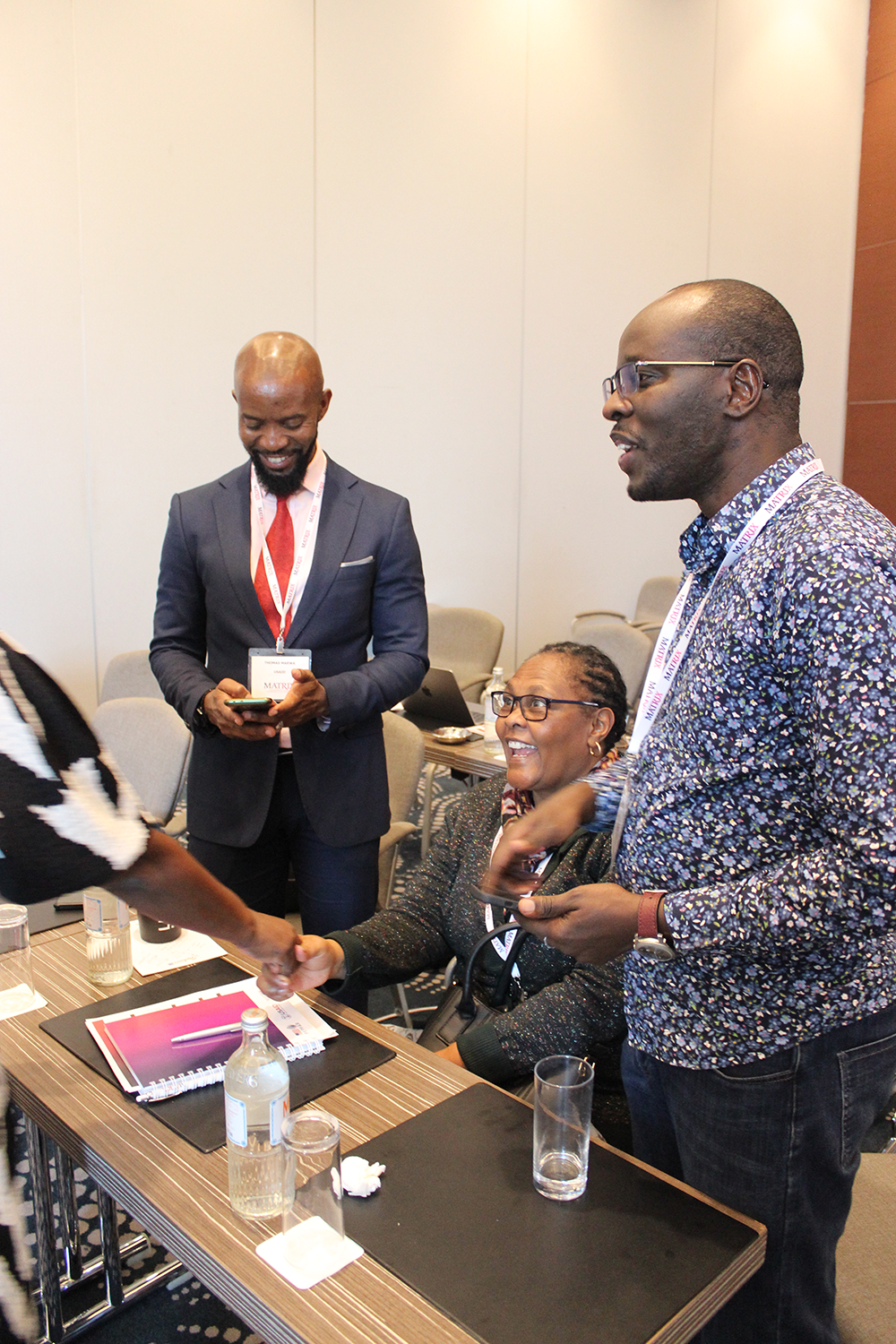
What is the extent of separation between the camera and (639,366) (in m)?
1.40

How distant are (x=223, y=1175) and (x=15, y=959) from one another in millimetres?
711

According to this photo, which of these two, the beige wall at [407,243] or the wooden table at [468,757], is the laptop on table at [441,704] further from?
the beige wall at [407,243]

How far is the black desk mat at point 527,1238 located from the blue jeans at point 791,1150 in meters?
0.11

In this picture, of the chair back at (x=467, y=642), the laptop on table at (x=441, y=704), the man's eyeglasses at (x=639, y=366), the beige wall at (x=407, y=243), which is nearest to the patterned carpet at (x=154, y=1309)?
the man's eyeglasses at (x=639, y=366)

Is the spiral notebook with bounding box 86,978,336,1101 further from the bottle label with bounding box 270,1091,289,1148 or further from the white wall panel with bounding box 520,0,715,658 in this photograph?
the white wall panel with bounding box 520,0,715,658

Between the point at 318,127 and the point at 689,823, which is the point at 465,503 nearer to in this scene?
the point at 318,127

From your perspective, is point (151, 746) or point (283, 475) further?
point (151, 746)

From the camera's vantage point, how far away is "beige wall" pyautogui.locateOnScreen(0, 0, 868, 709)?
487cm

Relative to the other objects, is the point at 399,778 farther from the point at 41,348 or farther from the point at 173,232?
the point at 173,232

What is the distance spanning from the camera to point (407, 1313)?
111 cm

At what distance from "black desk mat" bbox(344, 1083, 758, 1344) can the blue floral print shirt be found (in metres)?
0.20

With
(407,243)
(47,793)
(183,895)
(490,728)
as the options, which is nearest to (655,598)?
(407,243)

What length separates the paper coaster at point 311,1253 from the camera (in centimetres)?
117

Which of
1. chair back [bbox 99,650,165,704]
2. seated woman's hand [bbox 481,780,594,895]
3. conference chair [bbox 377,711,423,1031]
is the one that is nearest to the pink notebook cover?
seated woman's hand [bbox 481,780,594,895]
